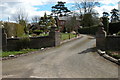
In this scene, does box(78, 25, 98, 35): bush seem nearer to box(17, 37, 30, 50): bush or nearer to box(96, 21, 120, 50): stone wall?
box(96, 21, 120, 50): stone wall

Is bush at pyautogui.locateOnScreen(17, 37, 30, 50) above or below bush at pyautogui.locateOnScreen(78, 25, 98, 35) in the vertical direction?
below

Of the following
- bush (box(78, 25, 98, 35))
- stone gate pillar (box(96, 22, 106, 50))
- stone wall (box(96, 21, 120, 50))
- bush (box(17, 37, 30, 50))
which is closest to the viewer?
stone wall (box(96, 21, 120, 50))

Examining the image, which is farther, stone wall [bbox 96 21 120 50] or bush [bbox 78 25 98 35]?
bush [bbox 78 25 98 35]

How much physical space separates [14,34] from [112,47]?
16.0 meters

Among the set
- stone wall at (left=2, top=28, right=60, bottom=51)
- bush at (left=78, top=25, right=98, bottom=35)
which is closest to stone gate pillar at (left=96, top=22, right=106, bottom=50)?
stone wall at (left=2, top=28, right=60, bottom=51)

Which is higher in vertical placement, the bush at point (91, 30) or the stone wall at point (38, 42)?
the bush at point (91, 30)

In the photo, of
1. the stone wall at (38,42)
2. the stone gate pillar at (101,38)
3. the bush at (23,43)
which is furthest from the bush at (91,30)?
the bush at (23,43)

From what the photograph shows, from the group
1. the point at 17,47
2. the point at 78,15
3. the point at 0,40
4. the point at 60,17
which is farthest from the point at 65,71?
the point at 60,17

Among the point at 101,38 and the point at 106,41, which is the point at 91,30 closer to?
the point at 101,38

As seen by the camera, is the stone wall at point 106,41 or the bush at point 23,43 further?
the bush at point 23,43

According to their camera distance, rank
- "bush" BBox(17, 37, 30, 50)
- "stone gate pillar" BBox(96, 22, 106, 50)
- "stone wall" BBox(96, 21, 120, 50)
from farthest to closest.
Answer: "bush" BBox(17, 37, 30, 50)
"stone gate pillar" BBox(96, 22, 106, 50)
"stone wall" BBox(96, 21, 120, 50)

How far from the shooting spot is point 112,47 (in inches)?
501

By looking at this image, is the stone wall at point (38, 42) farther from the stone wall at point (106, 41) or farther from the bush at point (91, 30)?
A: the bush at point (91, 30)

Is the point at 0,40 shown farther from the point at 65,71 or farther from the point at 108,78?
the point at 108,78
